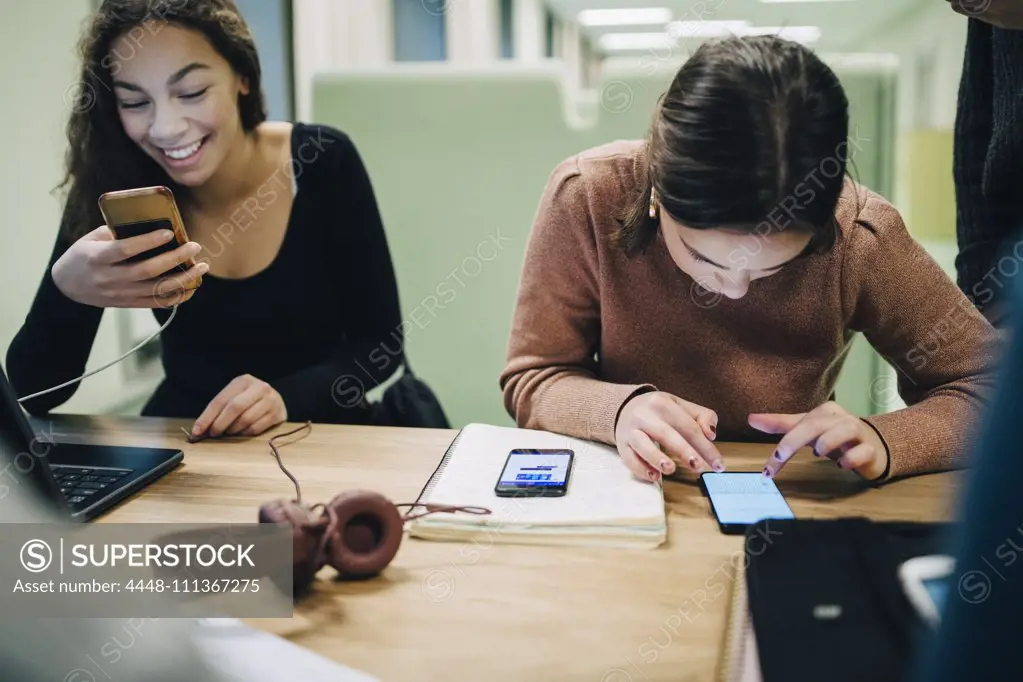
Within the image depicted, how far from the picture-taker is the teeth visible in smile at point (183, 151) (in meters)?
1.15

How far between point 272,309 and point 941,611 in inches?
43.9

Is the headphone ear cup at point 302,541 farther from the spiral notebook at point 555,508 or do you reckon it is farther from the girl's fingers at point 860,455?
the girl's fingers at point 860,455

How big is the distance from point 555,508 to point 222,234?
78 centimetres

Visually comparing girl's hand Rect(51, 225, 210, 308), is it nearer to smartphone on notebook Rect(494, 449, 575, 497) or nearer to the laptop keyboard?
the laptop keyboard

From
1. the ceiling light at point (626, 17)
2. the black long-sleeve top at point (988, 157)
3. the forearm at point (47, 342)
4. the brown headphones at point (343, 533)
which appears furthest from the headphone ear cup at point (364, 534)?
the ceiling light at point (626, 17)

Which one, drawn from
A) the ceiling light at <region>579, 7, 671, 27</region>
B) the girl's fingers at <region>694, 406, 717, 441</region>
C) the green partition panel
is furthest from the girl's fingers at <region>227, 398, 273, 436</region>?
the ceiling light at <region>579, 7, 671, 27</region>

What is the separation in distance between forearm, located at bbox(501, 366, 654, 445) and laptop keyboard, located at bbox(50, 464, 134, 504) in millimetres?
442

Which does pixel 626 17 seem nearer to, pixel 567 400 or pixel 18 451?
pixel 567 400

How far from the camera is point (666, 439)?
0.81 m

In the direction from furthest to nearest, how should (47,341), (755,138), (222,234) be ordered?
(222,234), (47,341), (755,138)

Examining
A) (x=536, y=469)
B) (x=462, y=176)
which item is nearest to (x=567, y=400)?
(x=536, y=469)

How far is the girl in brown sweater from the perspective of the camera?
2.55 ft

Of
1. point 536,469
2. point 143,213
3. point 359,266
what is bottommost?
point 536,469

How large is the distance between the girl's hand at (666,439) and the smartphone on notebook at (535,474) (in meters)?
0.07
